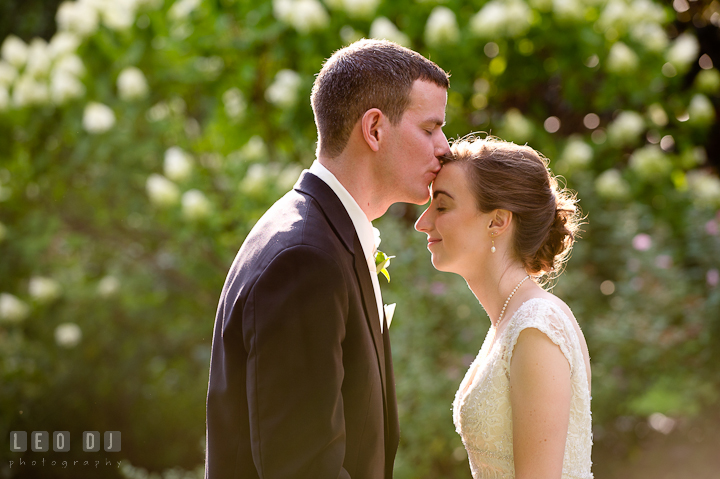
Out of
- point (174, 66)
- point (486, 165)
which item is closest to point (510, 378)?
point (486, 165)

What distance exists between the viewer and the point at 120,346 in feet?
15.3

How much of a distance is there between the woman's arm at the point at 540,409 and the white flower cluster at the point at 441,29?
2923mm

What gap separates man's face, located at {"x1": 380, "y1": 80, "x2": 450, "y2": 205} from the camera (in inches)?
69.9

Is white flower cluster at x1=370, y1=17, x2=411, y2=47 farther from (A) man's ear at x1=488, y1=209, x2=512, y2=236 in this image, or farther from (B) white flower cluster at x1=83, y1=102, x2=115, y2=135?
(A) man's ear at x1=488, y1=209, x2=512, y2=236

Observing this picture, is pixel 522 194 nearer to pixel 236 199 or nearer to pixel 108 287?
pixel 236 199

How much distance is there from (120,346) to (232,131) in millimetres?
1876

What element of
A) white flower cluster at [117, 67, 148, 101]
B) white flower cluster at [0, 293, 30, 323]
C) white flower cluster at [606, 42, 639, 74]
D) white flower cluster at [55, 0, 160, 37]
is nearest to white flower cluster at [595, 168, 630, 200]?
white flower cluster at [606, 42, 639, 74]

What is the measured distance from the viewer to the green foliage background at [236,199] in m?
4.14

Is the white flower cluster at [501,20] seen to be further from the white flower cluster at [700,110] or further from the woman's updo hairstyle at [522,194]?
the woman's updo hairstyle at [522,194]

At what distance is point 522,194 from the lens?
6.87ft

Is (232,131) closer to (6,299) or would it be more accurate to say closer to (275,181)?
(275,181)

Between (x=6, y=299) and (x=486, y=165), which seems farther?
(x=6, y=299)

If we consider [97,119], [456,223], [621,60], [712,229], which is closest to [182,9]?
[97,119]

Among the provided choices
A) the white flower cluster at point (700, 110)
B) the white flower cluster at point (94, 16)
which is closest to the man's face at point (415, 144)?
the white flower cluster at point (94, 16)
